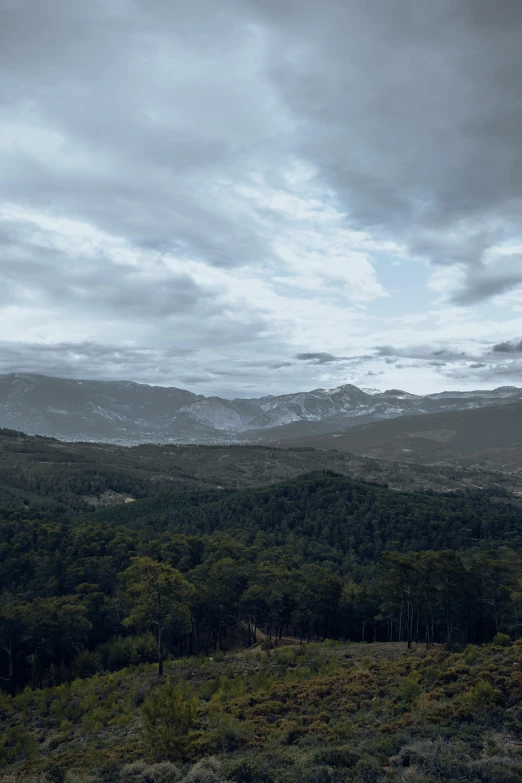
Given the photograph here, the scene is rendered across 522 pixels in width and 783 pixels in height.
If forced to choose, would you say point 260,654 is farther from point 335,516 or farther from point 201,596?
point 335,516

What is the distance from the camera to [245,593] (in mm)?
51219

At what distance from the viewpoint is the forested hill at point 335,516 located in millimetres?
95500

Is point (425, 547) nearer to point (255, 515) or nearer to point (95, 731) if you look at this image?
point (255, 515)

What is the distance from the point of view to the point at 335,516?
107 m

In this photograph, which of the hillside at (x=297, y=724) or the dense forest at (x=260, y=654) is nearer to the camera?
the hillside at (x=297, y=724)

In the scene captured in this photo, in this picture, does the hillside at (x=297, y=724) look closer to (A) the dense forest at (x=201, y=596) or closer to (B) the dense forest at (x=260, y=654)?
(B) the dense forest at (x=260, y=654)

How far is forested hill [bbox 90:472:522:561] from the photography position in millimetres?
95500

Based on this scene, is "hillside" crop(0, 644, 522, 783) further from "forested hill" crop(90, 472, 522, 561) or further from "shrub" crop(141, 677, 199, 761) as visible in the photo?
"forested hill" crop(90, 472, 522, 561)

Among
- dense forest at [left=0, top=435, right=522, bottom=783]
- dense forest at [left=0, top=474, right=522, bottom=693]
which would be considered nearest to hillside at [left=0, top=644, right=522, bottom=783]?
dense forest at [left=0, top=435, right=522, bottom=783]

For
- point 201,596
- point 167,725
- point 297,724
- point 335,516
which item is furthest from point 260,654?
point 335,516

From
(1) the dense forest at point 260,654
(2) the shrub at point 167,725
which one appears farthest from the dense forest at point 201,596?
(2) the shrub at point 167,725

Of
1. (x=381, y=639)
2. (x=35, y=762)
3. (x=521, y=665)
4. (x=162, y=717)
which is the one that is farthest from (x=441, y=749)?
(x=381, y=639)

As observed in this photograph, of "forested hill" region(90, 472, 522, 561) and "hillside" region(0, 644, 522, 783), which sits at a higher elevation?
"hillside" region(0, 644, 522, 783)

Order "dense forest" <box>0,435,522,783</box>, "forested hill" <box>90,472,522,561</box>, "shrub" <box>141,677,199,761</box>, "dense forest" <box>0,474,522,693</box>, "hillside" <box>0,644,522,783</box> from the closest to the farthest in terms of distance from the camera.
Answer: "hillside" <box>0,644,522,783</box> < "dense forest" <box>0,435,522,783</box> < "shrub" <box>141,677,199,761</box> < "dense forest" <box>0,474,522,693</box> < "forested hill" <box>90,472,522,561</box>
